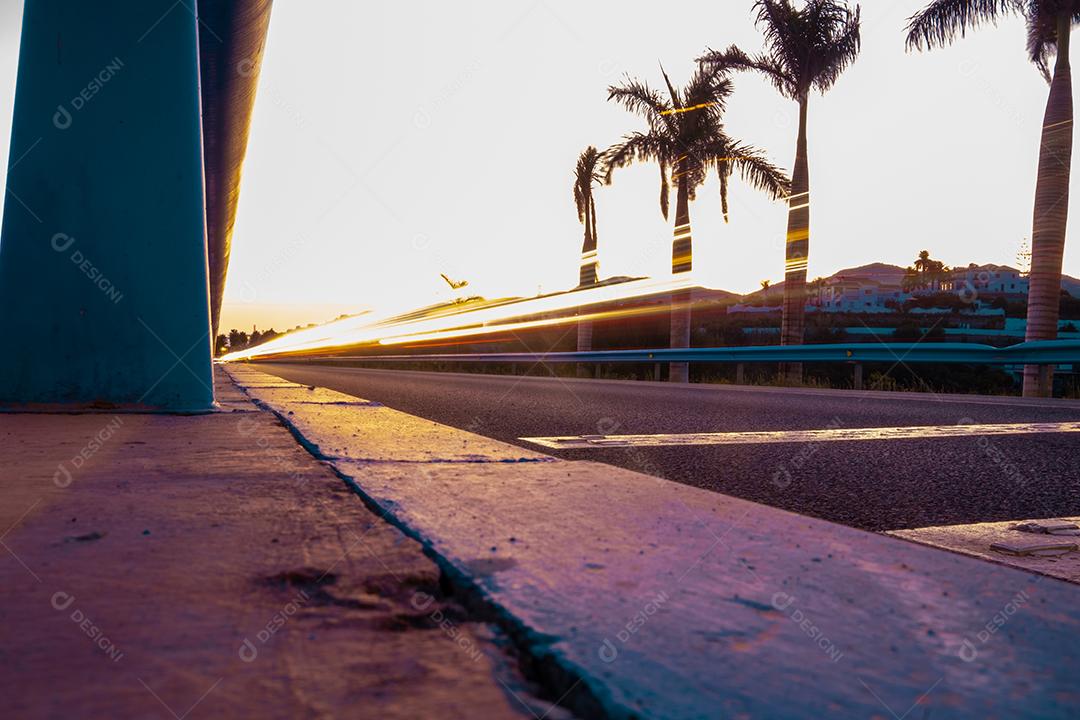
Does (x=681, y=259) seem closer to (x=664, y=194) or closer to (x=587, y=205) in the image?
(x=664, y=194)

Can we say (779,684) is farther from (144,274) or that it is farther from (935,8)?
(935,8)

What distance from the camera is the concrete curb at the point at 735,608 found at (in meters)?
1.05

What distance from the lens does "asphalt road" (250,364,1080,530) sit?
3123 millimetres

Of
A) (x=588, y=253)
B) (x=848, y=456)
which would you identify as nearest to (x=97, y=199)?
(x=848, y=456)

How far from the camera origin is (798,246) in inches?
852

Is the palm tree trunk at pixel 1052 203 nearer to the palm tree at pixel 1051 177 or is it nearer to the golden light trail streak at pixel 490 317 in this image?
the palm tree at pixel 1051 177

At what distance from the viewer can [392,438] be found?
12.7 feet

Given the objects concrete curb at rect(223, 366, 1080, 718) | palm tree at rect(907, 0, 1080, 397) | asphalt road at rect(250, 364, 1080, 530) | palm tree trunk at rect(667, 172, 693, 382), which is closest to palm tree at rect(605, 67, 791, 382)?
palm tree trunk at rect(667, 172, 693, 382)

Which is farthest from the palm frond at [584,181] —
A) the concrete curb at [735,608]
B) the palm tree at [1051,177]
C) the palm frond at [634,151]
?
the concrete curb at [735,608]

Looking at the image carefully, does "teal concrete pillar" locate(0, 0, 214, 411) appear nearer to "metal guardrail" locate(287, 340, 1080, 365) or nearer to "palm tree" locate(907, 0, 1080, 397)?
"metal guardrail" locate(287, 340, 1080, 365)

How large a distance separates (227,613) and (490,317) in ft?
112

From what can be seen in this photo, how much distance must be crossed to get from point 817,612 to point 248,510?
1.35 metres

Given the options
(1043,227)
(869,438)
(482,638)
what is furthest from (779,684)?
(1043,227)

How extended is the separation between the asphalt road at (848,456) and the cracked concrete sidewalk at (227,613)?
1838 mm
